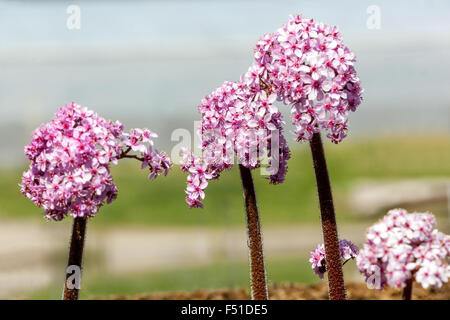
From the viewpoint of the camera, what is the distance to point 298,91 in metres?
4.42

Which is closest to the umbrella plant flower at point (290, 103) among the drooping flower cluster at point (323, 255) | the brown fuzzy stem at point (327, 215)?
the brown fuzzy stem at point (327, 215)

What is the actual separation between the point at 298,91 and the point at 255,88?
35 centimetres

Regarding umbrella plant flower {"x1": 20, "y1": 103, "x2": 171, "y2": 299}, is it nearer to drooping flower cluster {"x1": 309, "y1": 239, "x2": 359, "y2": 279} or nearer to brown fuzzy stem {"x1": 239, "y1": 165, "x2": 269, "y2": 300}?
brown fuzzy stem {"x1": 239, "y1": 165, "x2": 269, "y2": 300}

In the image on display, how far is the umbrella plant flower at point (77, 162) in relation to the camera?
4.45 meters

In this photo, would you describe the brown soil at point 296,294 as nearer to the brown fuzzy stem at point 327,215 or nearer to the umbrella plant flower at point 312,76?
the brown fuzzy stem at point 327,215

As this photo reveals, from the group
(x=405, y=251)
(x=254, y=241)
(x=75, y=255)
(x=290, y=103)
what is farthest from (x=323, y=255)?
(x=75, y=255)

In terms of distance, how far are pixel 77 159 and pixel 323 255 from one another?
6.69 ft

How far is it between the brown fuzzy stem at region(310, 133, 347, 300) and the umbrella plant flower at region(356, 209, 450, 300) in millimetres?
286

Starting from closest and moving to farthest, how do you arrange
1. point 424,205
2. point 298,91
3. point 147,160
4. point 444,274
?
1. point 444,274
2. point 298,91
3. point 147,160
4. point 424,205

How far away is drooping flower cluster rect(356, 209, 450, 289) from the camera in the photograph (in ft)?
13.6

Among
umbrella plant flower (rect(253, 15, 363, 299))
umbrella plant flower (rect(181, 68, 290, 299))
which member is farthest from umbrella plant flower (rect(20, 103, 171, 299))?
umbrella plant flower (rect(253, 15, 363, 299))

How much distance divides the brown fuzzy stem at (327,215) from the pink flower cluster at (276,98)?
0.56ft
